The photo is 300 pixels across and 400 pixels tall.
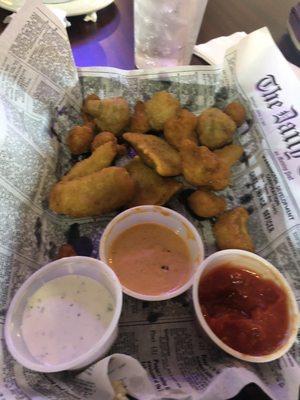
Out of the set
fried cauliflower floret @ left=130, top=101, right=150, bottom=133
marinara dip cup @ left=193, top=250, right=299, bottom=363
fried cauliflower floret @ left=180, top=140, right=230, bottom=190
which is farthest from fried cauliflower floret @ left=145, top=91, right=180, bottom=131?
marinara dip cup @ left=193, top=250, right=299, bottom=363

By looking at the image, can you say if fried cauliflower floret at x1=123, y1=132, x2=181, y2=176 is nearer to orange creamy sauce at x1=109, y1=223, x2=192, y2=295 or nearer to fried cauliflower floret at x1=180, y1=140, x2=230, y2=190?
fried cauliflower floret at x1=180, y1=140, x2=230, y2=190

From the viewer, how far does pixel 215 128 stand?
1118mm

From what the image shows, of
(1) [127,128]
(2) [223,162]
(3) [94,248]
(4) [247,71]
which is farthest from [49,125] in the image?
(4) [247,71]

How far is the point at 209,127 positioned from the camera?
1118 millimetres

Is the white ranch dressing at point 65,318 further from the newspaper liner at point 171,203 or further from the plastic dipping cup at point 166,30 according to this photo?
the plastic dipping cup at point 166,30

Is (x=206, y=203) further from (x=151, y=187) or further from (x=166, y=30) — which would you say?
(x=166, y=30)

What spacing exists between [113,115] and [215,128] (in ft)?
0.90

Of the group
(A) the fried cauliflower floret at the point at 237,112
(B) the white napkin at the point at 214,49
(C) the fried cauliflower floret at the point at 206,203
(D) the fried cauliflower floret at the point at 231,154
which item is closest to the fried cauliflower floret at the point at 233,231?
(C) the fried cauliflower floret at the point at 206,203

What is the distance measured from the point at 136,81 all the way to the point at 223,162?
37cm

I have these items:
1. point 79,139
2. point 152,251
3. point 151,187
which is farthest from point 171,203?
point 79,139

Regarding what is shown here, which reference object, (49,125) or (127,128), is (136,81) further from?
(49,125)

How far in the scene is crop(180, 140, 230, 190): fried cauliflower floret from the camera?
1.02 meters

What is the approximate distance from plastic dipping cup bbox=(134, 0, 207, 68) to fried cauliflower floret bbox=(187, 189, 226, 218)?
489 mm

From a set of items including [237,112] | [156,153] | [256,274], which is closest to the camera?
[256,274]
